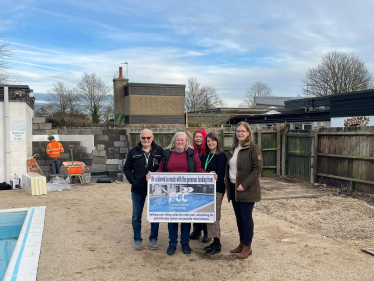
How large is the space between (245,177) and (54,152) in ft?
31.3

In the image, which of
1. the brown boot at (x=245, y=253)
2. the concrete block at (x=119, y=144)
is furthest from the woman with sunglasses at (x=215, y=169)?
the concrete block at (x=119, y=144)

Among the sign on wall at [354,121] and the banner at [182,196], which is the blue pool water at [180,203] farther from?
the sign on wall at [354,121]

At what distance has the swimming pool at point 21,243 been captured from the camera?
14.4 ft

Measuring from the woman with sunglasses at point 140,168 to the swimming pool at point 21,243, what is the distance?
4.89ft

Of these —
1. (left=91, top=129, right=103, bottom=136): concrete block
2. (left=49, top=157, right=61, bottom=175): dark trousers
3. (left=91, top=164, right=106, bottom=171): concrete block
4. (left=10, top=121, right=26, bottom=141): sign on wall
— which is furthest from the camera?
(left=91, top=129, right=103, bottom=136): concrete block

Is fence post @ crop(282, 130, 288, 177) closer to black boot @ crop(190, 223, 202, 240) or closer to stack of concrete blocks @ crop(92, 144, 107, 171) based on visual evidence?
stack of concrete blocks @ crop(92, 144, 107, 171)

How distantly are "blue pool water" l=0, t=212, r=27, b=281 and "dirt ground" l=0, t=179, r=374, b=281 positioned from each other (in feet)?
2.03

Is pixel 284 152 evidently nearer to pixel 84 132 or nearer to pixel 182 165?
pixel 84 132

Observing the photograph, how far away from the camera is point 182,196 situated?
5066 millimetres

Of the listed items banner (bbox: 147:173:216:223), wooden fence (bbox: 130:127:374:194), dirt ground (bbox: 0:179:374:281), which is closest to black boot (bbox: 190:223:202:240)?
dirt ground (bbox: 0:179:374:281)

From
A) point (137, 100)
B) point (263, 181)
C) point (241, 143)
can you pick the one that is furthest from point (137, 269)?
point (137, 100)

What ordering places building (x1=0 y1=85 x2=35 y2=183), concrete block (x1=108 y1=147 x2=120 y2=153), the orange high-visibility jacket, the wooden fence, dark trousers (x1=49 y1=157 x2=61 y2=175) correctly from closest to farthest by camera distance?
the wooden fence, building (x1=0 y1=85 x2=35 y2=183), the orange high-visibility jacket, dark trousers (x1=49 y1=157 x2=61 y2=175), concrete block (x1=108 y1=147 x2=120 y2=153)

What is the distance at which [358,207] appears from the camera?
8008 mm

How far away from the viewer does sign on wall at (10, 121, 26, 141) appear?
11422 mm
